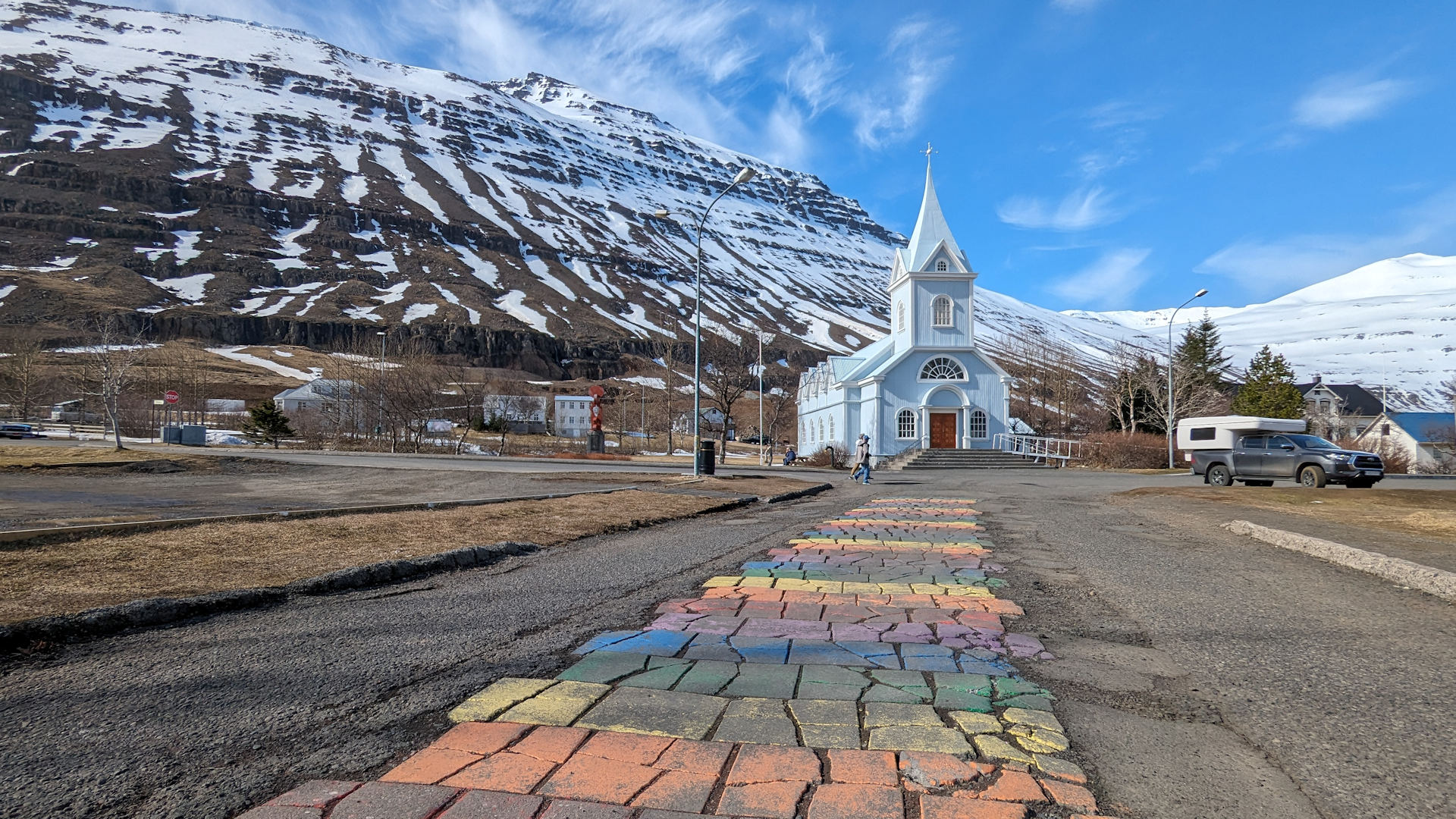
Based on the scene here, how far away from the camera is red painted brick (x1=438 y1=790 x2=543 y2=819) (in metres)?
2.19

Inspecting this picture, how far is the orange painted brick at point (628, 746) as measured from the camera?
2596mm

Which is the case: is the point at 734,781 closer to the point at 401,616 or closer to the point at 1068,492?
the point at 401,616

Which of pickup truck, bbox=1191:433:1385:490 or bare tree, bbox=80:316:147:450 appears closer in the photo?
pickup truck, bbox=1191:433:1385:490

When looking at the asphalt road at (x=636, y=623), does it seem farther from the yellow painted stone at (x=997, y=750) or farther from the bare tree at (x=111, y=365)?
the bare tree at (x=111, y=365)

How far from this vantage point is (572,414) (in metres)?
104

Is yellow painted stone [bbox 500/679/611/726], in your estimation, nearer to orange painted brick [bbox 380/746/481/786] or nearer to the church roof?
orange painted brick [bbox 380/746/481/786]

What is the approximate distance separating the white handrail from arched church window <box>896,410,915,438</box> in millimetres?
4278

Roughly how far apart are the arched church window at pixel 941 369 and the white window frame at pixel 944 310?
6.97ft

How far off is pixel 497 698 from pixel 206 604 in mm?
2680

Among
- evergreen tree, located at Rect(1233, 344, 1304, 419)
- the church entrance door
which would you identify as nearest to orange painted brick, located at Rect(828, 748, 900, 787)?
the church entrance door

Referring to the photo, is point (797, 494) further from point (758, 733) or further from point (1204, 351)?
point (1204, 351)

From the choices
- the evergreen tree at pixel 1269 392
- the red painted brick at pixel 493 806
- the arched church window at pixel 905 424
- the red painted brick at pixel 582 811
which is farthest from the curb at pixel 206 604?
the evergreen tree at pixel 1269 392

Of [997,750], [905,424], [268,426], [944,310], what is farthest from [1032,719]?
[268,426]

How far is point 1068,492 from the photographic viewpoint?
1819cm
